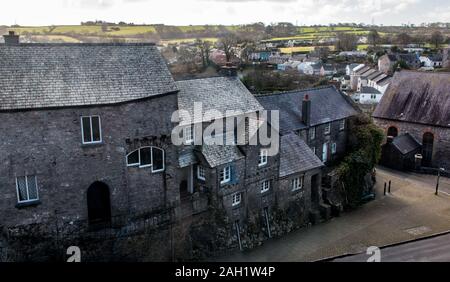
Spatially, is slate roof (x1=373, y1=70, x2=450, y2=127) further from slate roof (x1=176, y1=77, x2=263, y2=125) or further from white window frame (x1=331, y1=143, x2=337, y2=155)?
slate roof (x1=176, y1=77, x2=263, y2=125)

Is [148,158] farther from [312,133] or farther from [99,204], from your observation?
[312,133]

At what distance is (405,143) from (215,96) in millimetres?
24452

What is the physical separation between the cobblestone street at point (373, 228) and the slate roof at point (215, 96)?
28.7 ft

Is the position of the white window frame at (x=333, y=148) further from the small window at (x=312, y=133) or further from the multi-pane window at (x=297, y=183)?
the multi-pane window at (x=297, y=183)

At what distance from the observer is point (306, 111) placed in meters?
33.3

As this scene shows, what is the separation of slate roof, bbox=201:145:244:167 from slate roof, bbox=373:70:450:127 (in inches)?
A: 1022

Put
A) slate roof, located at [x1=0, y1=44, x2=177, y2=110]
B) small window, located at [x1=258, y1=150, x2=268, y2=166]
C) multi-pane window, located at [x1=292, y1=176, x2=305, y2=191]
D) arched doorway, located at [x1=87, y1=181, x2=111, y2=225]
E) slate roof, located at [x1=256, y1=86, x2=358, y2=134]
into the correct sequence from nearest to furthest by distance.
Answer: slate roof, located at [x1=0, y1=44, x2=177, y2=110], arched doorway, located at [x1=87, y1=181, x2=111, y2=225], small window, located at [x1=258, y1=150, x2=268, y2=166], multi-pane window, located at [x1=292, y1=176, x2=305, y2=191], slate roof, located at [x1=256, y1=86, x2=358, y2=134]

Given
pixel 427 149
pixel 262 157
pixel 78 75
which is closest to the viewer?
pixel 78 75

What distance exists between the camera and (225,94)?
91.9ft

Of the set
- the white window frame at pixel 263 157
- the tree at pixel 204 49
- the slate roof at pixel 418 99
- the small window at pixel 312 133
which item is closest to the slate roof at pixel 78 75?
the white window frame at pixel 263 157

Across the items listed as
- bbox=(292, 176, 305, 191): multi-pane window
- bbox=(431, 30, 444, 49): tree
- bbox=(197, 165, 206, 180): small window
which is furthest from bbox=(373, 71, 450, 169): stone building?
bbox=(431, 30, 444, 49): tree

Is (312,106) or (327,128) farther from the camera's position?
(312,106)

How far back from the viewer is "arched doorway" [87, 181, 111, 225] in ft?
69.2

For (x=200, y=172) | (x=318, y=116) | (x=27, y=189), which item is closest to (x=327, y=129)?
(x=318, y=116)
